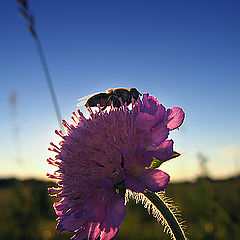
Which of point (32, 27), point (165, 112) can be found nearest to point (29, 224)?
point (32, 27)

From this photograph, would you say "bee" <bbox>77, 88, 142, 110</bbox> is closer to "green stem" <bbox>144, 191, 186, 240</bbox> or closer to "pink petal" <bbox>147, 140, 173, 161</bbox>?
"pink petal" <bbox>147, 140, 173, 161</bbox>

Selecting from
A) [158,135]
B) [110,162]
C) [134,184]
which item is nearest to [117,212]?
[134,184]

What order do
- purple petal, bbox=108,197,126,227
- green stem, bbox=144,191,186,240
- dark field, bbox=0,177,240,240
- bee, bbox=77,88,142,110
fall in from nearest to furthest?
purple petal, bbox=108,197,126,227
green stem, bbox=144,191,186,240
bee, bbox=77,88,142,110
dark field, bbox=0,177,240,240

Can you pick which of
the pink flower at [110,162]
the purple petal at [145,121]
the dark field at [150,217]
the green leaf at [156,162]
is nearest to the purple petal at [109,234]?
the pink flower at [110,162]

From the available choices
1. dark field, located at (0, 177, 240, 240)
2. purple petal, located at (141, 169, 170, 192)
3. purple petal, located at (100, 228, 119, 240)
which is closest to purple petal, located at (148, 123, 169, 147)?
purple petal, located at (141, 169, 170, 192)

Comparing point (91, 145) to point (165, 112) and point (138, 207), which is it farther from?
point (138, 207)

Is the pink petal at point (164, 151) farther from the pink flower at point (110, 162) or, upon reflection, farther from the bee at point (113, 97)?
the bee at point (113, 97)
